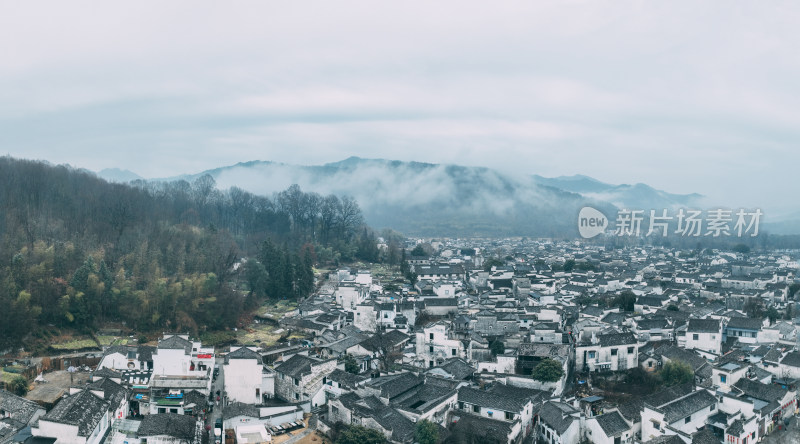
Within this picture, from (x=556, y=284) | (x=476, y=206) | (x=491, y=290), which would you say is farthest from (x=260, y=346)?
(x=476, y=206)

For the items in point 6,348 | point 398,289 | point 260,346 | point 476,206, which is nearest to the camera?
point 6,348

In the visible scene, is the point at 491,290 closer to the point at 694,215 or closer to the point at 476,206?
the point at 694,215

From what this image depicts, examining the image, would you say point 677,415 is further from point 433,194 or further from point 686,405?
point 433,194

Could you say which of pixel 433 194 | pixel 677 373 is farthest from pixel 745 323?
pixel 433 194

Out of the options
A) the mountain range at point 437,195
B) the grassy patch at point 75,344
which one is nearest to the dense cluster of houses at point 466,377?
the grassy patch at point 75,344

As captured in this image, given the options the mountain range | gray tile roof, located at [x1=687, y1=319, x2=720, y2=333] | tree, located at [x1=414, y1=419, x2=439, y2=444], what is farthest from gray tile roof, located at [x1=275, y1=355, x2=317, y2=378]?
the mountain range
